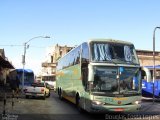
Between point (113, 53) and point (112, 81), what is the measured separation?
1568 millimetres

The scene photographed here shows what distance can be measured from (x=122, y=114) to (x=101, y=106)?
2922 millimetres

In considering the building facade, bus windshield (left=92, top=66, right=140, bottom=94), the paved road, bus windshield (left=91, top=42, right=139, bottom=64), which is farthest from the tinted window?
the building facade

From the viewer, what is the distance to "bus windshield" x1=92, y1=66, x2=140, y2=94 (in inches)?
663

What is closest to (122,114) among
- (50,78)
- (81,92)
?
(81,92)

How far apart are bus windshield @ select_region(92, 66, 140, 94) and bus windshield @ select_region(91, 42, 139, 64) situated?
551mm

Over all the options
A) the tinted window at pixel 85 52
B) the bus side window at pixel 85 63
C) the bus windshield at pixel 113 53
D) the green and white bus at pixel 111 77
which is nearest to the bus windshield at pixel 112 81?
the green and white bus at pixel 111 77

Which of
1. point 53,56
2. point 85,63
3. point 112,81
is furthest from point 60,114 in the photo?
point 53,56

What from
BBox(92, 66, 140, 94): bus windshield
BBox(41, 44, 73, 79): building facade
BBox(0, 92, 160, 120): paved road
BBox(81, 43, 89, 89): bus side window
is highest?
BBox(41, 44, 73, 79): building facade

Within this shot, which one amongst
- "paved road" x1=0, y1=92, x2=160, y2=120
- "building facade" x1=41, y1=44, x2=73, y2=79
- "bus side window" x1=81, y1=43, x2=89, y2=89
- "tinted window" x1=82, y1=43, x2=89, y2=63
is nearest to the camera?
"paved road" x1=0, y1=92, x2=160, y2=120

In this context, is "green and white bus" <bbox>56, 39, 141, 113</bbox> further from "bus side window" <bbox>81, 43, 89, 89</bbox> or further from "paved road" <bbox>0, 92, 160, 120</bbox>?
"paved road" <bbox>0, 92, 160, 120</bbox>

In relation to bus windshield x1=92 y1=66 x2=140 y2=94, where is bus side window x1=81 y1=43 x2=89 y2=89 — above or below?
above

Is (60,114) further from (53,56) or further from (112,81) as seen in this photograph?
(53,56)

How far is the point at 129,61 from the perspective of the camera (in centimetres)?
1764

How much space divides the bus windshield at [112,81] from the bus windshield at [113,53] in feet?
1.81
